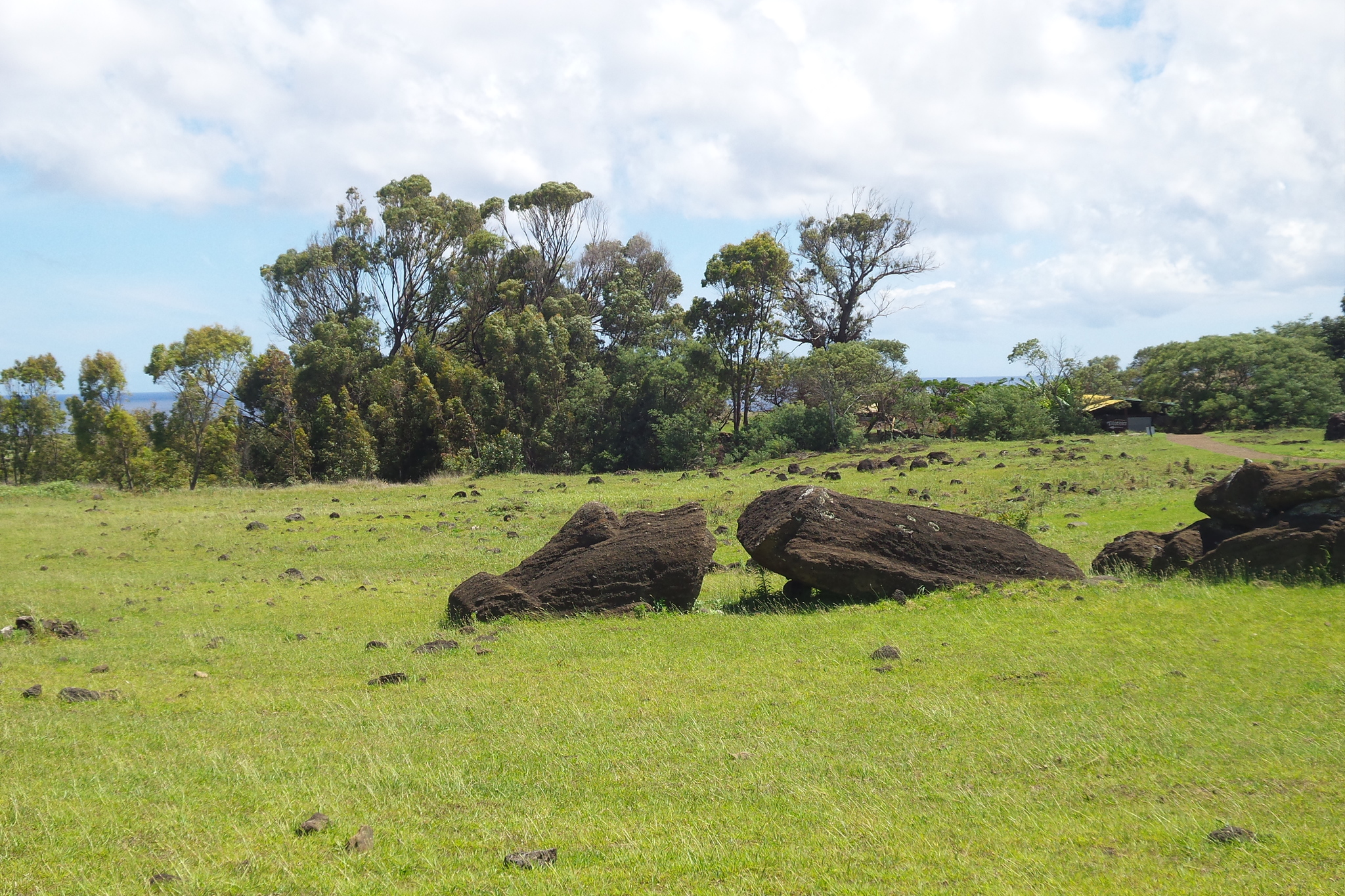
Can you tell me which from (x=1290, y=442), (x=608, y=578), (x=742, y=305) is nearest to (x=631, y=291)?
(x=742, y=305)

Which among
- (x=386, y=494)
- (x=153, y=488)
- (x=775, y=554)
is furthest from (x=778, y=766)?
(x=153, y=488)

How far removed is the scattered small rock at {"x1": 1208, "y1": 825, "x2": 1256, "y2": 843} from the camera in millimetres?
6031

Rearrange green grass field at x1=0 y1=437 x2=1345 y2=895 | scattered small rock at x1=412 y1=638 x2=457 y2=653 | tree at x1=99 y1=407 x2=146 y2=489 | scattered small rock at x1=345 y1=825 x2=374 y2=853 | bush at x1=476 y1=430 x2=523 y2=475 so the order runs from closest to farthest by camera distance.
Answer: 1. green grass field at x1=0 y1=437 x2=1345 y2=895
2. scattered small rock at x1=345 y1=825 x2=374 y2=853
3. scattered small rock at x1=412 y1=638 x2=457 y2=653
4. tree at x1=99 y1=407 x2=146 y2=489
5. bush at x1=476 y1=430 x2=523 y2=475

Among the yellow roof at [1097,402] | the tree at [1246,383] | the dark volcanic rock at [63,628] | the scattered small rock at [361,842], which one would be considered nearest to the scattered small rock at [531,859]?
the scattered small rock at [361,842]

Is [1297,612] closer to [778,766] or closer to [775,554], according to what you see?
[775,554]

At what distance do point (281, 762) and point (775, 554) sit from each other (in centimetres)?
939

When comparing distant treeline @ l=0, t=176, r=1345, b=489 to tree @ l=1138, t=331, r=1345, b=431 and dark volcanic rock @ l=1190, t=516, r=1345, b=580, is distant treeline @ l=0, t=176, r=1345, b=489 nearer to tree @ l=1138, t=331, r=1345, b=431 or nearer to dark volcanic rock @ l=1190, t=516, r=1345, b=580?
tree @ l=1138, t=331, r=1345, b=431

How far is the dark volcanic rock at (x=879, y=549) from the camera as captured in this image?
1566 centimetres

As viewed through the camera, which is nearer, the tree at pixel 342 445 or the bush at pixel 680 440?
the tree at pixel 342 445

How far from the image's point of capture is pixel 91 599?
18234 millimetres

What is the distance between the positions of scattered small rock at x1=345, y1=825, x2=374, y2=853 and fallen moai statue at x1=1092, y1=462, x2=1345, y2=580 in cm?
1404

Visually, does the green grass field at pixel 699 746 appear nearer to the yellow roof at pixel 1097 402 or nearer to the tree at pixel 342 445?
the tree at pixel 342 445

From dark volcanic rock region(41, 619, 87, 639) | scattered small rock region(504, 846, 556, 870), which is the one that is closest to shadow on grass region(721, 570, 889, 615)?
scattered small rock region(504, 846, 556, 870)

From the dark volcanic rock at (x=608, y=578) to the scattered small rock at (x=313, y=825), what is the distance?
9.08 meters
